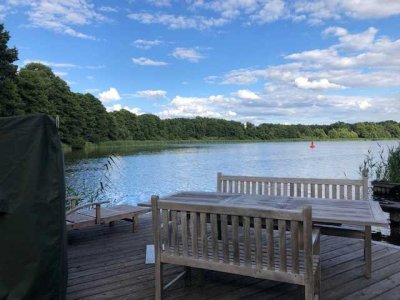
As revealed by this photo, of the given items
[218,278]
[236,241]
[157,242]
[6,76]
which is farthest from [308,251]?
[6,76]

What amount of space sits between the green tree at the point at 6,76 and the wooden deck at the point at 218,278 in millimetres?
24925

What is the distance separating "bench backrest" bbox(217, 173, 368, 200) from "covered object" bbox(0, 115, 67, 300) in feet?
9.46

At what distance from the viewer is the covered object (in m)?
2.52

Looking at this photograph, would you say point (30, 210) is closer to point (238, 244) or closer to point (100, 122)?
point (238, 244)

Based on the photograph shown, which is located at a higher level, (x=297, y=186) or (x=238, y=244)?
(x=297, y=186)

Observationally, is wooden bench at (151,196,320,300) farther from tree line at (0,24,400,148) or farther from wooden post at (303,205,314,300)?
tree line at (0,24,400,148)

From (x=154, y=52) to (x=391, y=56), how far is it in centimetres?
2339

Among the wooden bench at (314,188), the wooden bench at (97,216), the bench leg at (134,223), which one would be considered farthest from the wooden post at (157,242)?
the bench leg at (134,223)

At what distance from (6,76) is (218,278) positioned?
28.0m

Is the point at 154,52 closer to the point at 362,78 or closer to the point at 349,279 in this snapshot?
the point at 362,78

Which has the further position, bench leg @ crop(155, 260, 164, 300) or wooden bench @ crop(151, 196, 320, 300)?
bench leg @ crop(155, 260, 164, 300)

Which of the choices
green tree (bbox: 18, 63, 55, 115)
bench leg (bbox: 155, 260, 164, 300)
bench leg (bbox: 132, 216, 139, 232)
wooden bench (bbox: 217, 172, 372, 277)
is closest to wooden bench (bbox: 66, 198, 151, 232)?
bench leg (bbox: 132, 216, 139, 232)

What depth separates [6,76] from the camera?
26.9m

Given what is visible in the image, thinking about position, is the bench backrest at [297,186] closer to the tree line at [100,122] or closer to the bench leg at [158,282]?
the bench leg at [158,282]
